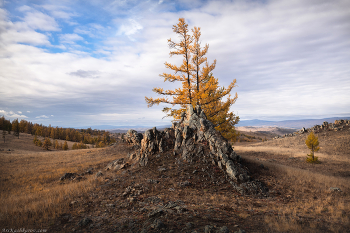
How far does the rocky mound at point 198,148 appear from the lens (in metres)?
12.3

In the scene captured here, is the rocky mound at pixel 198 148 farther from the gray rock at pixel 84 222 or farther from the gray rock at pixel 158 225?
the gray rock at pixel 84 222

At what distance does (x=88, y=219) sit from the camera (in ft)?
24.4

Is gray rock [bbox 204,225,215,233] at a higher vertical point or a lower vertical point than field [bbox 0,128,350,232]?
higher

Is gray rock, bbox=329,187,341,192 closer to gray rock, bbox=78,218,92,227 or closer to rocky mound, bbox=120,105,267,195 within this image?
rocky mound, bbox=120,105,267,195

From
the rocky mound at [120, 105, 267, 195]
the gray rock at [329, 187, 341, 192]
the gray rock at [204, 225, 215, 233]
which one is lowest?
the gray rock at [329, 187, 341, 192]

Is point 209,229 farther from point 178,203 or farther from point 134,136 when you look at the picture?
point 134,136

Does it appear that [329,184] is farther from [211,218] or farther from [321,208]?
[211,218]

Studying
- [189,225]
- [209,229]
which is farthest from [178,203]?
[209,229]

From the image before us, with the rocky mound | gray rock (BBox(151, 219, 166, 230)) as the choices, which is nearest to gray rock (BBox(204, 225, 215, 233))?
gray rock (BBox(151, 219, 166, 230))

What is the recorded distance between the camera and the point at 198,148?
1509 centimetres

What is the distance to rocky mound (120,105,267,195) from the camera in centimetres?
1226

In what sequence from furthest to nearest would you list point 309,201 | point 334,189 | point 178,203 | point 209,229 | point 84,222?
point 334,189, point 309,201, point 178,203, point 84,222, point 209,229

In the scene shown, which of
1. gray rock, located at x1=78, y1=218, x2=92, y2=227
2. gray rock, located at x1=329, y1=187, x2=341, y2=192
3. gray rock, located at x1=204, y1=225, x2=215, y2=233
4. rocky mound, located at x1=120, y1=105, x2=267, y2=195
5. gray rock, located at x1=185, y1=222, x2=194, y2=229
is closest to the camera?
gray rock, located at x1=204, y1=225, x2=215, y2=233

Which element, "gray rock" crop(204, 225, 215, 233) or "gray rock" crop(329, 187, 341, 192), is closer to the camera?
"gray rock" crop(204, 225, 215, 233)
